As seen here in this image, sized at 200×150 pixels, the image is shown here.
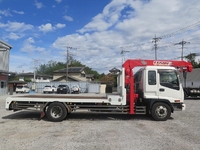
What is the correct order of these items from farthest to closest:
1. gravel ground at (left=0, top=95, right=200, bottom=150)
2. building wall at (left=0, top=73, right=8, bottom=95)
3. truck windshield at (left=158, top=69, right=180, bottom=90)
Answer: building wall at (left=0, top=73, right=8, bottom=95), truck windshield at (left=158, top=69, right=180, bottom=90), gravel ground at (left=0, top=95, right=200, bottom=150)

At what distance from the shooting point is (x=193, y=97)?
23922 mm

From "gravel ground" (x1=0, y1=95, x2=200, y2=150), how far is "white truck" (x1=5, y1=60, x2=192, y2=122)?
569mm

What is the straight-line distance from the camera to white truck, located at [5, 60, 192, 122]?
955 centimetres

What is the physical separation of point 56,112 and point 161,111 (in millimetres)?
5095

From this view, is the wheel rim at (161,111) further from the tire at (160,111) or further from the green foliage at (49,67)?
the green foliage at (49,67)

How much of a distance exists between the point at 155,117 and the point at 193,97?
657 inches

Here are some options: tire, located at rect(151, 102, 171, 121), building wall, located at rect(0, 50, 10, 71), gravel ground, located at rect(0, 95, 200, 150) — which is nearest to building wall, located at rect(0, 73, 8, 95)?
building wall, located at rect(0, 50, 10, 71)

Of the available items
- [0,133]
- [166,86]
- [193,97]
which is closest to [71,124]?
[0,133]

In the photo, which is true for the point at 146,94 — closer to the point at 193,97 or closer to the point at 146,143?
the point at 146,143

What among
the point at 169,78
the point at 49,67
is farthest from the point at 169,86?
the point at 49,67

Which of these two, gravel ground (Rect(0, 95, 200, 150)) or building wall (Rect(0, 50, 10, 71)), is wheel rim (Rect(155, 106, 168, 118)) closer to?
gravel ground (Rect(0, 95, 200, 150))

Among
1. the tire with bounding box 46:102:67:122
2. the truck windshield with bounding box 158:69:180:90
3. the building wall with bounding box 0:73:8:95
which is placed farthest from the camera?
the building wall with bounding box 0:73:8:95

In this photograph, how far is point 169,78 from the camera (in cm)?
970

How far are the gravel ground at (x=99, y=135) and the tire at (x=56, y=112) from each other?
0.26 m
